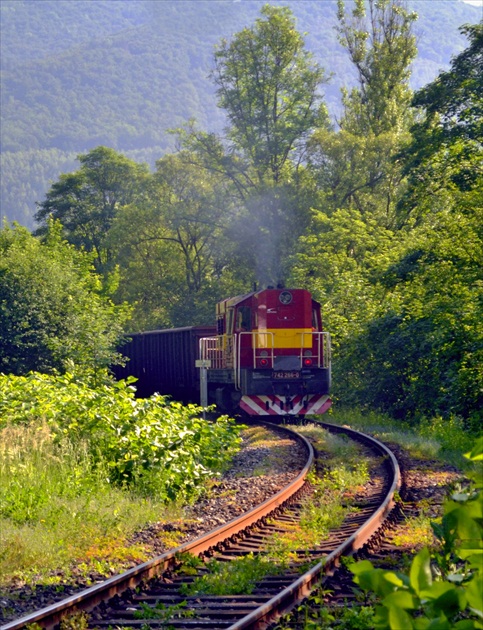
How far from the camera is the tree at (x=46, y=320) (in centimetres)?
2662

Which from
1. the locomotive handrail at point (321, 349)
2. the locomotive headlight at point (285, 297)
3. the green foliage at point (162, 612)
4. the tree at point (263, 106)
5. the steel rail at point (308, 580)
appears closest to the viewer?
the steel rail at point (308, 580)

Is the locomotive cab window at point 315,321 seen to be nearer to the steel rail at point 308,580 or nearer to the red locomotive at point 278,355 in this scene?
the red locomotive at point 278,355

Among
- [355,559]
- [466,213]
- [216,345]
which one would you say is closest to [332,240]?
[216,345]

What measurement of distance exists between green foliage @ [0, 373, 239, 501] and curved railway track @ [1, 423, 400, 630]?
1693 mm

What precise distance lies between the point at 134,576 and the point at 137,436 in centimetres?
460

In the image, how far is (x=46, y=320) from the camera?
27359 mm

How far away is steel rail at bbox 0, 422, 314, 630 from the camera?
5.54 metres

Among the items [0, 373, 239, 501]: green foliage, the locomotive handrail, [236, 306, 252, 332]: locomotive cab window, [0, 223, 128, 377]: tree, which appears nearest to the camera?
[0, 373, 239, 501]: green foliage

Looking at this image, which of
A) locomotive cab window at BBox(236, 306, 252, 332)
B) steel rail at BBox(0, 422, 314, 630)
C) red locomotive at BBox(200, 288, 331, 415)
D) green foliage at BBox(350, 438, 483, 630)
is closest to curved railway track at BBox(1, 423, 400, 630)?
steel rail at BBox(0, 422, 314, 630)

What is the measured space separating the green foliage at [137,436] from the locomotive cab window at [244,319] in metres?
7.70

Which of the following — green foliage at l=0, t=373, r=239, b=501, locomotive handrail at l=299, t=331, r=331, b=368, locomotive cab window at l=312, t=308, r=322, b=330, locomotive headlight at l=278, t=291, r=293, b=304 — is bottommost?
green foliage at l=0, t=373, r=239, b=501

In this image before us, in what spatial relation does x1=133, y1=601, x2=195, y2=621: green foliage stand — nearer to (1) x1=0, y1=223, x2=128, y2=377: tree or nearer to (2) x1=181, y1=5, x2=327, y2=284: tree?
(1) x1=0, y1=223, x2=128, y2=377: tree

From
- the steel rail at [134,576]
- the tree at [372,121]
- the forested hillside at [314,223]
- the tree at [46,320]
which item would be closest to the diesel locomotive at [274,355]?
the forested hillside at [314,223]

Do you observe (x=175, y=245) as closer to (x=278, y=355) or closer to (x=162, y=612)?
(x=278, y=355)
